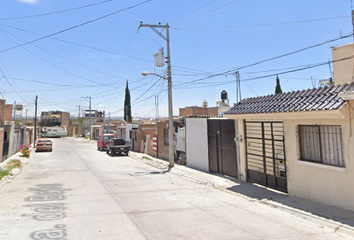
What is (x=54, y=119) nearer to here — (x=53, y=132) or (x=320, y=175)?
(x=53, y=132)

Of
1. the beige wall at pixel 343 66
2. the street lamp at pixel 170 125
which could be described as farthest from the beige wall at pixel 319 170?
the street lamp at pixel 170 125

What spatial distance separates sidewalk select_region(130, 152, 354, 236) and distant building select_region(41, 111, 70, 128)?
298ft

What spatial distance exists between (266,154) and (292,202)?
2.75m

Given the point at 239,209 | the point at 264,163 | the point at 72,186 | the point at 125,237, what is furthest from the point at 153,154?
the point at 125,237

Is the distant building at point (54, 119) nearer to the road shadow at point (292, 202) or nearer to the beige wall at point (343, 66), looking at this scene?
the road shadow at point (292, 202)

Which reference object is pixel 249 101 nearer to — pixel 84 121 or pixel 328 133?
pixel 328 133

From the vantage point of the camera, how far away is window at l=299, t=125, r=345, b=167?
24.7 ft

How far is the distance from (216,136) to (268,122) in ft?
12.5

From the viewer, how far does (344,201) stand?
7160mm

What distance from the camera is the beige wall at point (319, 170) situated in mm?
7023

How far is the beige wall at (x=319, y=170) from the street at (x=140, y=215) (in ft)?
4.85

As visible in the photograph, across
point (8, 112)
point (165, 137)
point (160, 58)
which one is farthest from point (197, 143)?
point (8, 112)

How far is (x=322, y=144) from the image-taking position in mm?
8039

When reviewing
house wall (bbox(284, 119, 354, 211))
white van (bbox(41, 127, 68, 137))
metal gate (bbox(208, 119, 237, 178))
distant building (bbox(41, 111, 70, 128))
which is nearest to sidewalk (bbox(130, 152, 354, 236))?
house wall (bbox(284, 119, 354, 211))
